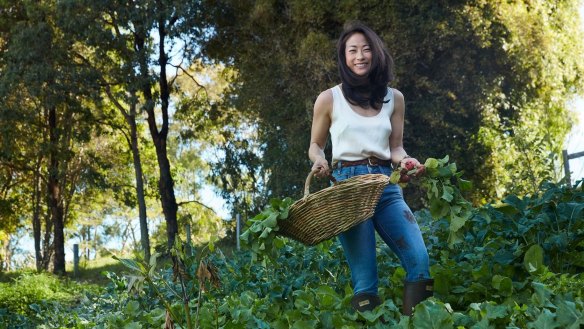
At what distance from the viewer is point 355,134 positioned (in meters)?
4.41

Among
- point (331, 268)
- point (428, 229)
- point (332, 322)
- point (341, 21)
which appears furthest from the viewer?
point (341, 21)

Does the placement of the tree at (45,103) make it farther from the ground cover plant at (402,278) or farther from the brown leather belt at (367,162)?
the brown leather belt at (367,162)

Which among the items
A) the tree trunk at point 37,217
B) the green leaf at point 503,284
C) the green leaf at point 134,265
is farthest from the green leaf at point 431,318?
the tree trunk at point 37,217

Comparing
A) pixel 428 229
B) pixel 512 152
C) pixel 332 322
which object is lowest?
pixel 332 322

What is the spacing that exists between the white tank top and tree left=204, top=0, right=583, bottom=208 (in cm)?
1332

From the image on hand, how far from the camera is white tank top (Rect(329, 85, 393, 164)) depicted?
4391mm

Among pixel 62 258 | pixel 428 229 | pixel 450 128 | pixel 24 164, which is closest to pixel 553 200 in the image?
pixel 428 229

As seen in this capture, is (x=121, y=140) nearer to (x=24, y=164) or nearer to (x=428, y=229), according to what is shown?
(x=24, y=164)

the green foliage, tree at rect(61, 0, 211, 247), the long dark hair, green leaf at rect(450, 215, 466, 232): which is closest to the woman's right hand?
the long dark hair

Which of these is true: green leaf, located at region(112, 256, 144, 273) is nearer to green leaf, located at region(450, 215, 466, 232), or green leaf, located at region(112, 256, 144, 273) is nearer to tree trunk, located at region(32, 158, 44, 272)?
green leaf, located at region(450, 215, 466, 232)

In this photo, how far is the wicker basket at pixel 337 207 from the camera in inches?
159

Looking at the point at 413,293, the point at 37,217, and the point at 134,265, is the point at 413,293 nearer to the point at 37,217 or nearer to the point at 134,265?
the point at 134,265

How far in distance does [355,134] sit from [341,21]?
14812 millimetres

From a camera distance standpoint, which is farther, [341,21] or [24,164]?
[24,164]
